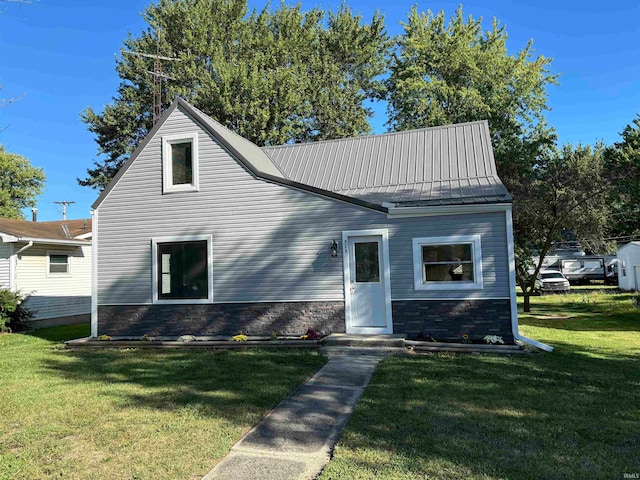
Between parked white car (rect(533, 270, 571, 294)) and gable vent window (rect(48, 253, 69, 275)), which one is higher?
gable vent window (rect(48, 253, 69, 275))

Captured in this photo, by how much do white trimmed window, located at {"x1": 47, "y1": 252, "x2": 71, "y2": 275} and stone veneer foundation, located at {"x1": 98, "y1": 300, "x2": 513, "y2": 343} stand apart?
253 inches

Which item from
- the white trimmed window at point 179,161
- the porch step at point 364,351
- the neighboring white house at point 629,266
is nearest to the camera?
the porch step at point 364,351

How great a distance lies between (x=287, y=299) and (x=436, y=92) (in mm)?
18367

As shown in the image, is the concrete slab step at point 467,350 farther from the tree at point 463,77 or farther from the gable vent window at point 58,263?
the tree at point 463,77

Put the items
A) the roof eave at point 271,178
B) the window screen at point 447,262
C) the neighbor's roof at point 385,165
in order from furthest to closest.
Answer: the neighbor's roof at point 385,165 < the roof eave at point 271,178 < the window screen at point 447,262

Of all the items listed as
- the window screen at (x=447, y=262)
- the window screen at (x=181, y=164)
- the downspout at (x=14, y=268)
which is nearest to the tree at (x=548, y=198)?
the window screen at (x=447, y=262)

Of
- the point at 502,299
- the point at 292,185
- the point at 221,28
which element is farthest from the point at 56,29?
the point at 502,299

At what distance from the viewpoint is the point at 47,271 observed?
1490 centimetres

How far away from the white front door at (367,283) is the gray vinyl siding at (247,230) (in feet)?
0.66

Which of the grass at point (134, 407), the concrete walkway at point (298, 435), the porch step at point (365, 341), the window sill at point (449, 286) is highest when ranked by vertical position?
the window sill at point (449, 286)

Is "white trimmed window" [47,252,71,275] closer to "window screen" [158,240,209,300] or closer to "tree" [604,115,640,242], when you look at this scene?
"window screen" [158,240,209,300]

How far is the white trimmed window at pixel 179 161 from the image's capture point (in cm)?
1042

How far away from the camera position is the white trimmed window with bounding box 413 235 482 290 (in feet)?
27.8

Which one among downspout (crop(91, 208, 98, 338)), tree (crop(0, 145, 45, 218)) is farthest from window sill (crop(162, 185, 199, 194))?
tree (crop(0, 145, 45, 218))
